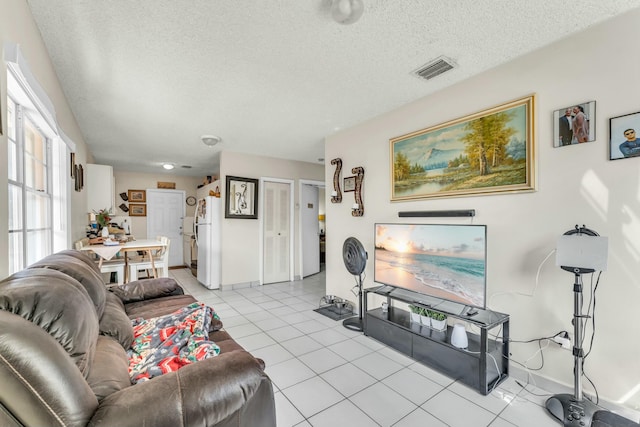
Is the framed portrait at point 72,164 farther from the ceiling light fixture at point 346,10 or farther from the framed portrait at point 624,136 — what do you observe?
the framed portrait at point 624,136

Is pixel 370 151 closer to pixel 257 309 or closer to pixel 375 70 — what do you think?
pixel 375 70

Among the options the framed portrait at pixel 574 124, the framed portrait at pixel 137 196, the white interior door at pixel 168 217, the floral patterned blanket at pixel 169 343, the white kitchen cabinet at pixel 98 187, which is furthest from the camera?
the white interior door at pixel 168 217

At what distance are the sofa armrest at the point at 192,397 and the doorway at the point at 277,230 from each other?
3985 millimetres

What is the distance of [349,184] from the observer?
357cm

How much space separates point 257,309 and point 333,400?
208 cm

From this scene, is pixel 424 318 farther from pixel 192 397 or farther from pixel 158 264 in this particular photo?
pixel 158 264

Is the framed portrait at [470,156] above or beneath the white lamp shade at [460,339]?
above

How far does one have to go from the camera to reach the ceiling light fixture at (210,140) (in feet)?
12.7

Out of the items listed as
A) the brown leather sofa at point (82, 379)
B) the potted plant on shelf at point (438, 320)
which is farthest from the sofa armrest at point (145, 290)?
the potted plant on shelf at point (438, 320)

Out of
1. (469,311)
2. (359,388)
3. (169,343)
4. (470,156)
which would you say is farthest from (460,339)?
(169,343)

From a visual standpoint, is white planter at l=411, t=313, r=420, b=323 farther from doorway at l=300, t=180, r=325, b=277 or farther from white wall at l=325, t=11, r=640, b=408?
doorway at l=300, t=180, r=325, b=277

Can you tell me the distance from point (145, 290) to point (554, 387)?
11.0ft

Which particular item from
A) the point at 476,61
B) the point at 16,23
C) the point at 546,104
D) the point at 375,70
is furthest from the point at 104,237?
the point at 546,104

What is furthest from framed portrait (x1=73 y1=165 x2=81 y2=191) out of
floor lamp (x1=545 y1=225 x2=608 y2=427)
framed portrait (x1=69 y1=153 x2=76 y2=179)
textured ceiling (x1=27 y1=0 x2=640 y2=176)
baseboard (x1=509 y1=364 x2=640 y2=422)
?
baseboard (x1=509 y1=364 x2=640 y2=422)
